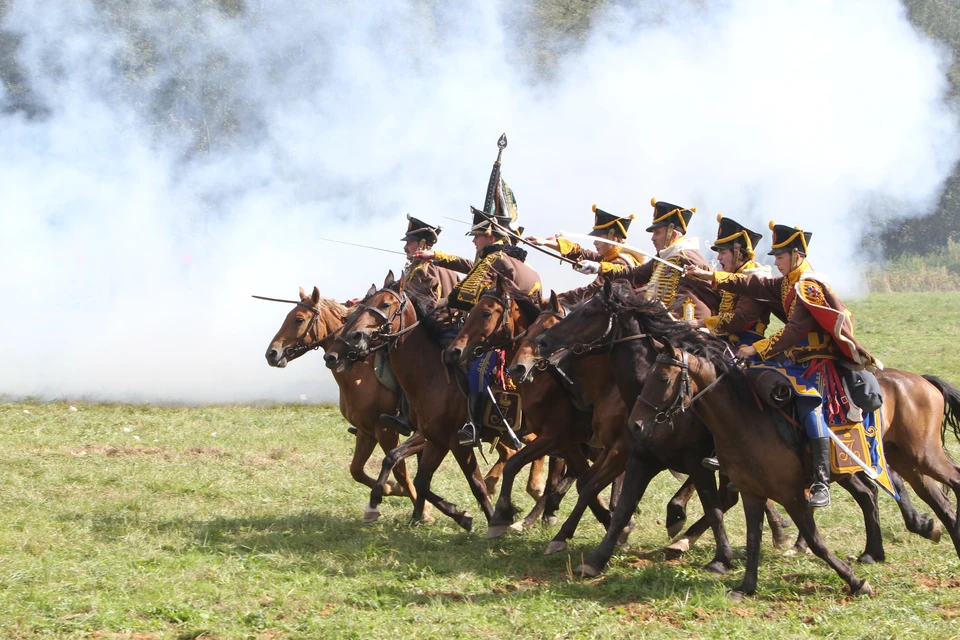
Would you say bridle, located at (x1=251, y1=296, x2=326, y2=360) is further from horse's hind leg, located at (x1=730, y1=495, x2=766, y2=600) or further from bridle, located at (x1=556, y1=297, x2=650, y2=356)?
horse's hind leg, located at (x1=730, y1=495, x2=766, y2=600)

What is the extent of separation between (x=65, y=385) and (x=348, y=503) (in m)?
8.98

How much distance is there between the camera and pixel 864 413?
807 centimetres

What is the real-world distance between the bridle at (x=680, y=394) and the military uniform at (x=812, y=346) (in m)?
0.70

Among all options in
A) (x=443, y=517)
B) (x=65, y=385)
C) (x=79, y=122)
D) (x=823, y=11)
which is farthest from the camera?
(x=823, y=11)

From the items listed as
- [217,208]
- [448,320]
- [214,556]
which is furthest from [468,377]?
[217,208]

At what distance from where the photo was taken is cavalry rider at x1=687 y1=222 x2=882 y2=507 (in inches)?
301

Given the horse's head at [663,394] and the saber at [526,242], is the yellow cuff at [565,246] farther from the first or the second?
the horse's head at [663,394]

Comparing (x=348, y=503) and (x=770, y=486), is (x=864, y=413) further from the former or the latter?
(x=348, y=503)

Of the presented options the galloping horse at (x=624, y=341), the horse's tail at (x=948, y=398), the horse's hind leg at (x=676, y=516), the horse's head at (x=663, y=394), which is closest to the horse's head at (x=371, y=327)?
the galloping horse at (x=624, y=341)

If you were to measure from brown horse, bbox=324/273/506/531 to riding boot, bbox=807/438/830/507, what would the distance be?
3.23 m

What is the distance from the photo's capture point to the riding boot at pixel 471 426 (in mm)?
9539

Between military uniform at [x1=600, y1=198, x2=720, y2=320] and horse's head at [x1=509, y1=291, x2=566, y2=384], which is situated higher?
military uniform at [x1=600, y1=198, x2=720, y2=320]

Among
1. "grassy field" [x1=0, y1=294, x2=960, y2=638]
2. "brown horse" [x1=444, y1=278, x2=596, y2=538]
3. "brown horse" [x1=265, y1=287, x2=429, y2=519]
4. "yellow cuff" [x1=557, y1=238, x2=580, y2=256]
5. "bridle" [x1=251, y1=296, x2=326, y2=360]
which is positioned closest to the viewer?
"grassy field" [x1=0, y1=294, x2=960, y2=638]

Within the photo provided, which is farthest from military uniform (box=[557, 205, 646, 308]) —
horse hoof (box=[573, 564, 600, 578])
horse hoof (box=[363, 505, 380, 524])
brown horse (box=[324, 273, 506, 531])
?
horse hoof (box=[573, 564, 600, 578])
